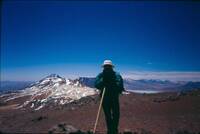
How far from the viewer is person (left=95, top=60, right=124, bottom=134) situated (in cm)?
1006

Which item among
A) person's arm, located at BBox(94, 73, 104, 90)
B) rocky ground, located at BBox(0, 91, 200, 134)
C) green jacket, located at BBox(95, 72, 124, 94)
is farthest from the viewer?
rocky ground, located at BBox(0, 91, 200, 134)

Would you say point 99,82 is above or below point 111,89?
above

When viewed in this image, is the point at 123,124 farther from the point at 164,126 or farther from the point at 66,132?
the point at 66,132

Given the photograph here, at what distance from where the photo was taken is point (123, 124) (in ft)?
61.6

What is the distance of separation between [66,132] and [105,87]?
289cm

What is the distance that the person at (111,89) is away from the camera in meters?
10.1

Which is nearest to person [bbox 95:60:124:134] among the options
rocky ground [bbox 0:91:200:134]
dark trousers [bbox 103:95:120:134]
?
dark trousers [bbox 103:95:120:134]

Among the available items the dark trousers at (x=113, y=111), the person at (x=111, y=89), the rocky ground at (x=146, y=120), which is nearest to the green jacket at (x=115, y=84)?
the person at (x=111, y=89)

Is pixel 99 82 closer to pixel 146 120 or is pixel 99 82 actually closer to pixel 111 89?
pixel 111 89

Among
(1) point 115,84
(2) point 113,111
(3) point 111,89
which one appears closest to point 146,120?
(2) point 113,111

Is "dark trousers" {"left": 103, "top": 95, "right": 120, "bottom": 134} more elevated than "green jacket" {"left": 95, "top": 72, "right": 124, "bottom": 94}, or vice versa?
"green jacket" {"left": 95, "top": 72, "right": 124, "bottom": 94}

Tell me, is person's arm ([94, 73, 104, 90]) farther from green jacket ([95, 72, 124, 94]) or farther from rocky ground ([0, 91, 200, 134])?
rocky ground ([0, 91, 200, 134])

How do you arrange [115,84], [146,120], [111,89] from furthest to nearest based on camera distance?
[146,120], [111,89], [115,84]

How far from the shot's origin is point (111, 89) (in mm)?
10172
